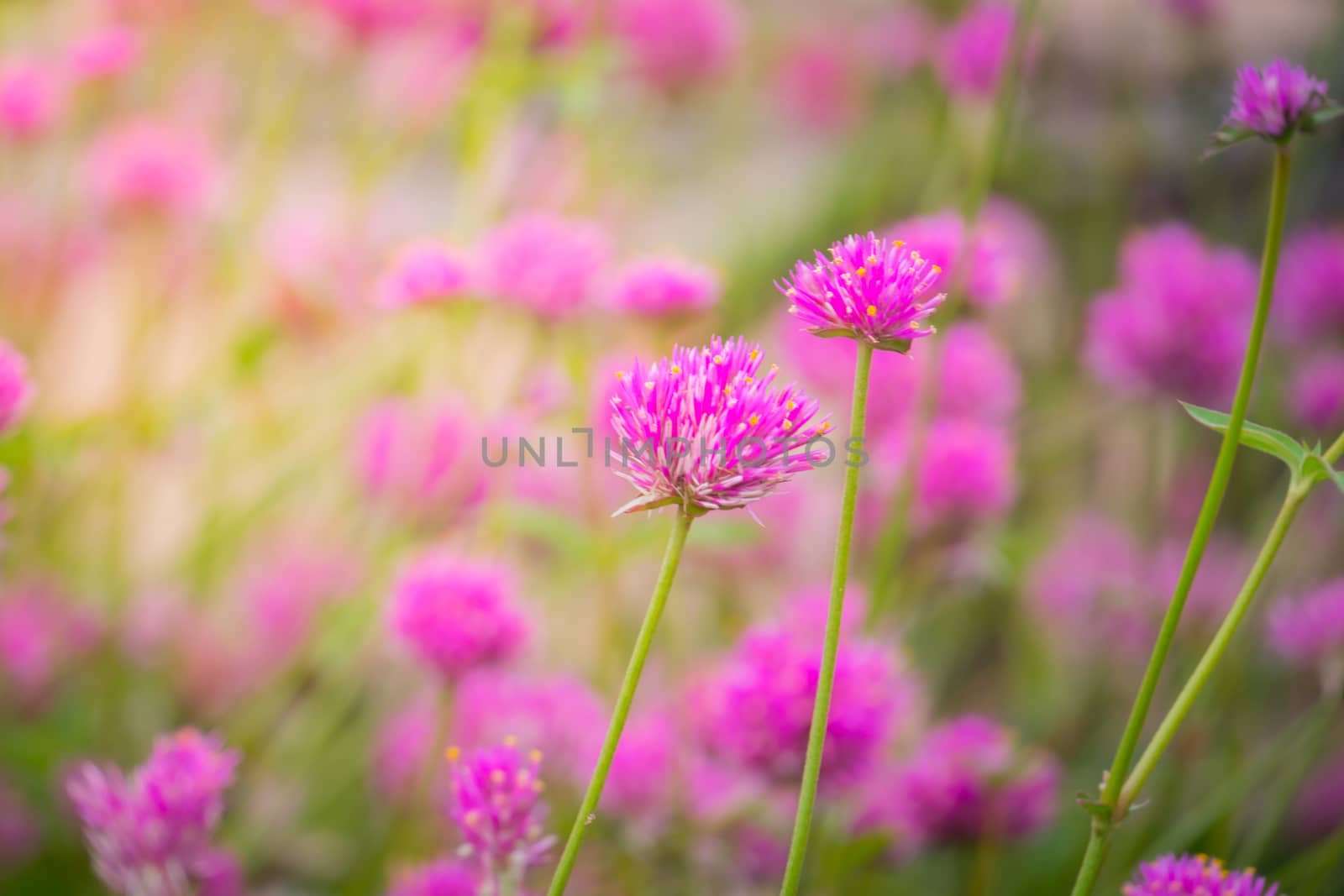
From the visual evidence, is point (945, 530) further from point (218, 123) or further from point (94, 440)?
point (218, 123)

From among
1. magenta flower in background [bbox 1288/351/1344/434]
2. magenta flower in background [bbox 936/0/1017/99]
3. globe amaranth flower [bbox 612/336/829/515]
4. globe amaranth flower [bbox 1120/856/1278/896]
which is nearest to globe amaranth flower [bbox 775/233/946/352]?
globe amaranth flower [bbox 612/336/829/515]

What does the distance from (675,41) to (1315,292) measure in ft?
2.69

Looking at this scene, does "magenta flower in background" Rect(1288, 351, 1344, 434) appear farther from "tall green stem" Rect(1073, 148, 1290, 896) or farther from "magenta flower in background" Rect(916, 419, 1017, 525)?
"tall green stem" Rect(1073, 148, 1290, 896)

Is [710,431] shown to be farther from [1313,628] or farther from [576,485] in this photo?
[576,485]

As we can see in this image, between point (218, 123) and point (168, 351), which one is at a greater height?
point (218, 123)

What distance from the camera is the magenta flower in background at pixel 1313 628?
2.16 ft

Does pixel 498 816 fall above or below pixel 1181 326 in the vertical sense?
below

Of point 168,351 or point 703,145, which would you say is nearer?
point 168,351

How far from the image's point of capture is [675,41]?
131 centimetres

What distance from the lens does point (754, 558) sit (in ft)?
3.14

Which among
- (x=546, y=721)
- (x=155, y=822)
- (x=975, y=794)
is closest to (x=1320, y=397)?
(x=975, y=794)

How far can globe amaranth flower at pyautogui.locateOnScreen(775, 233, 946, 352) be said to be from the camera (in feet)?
1.19

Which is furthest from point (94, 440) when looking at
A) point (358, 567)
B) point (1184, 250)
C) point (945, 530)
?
point (1184, 250)

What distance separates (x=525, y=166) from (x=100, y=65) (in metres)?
0.63
